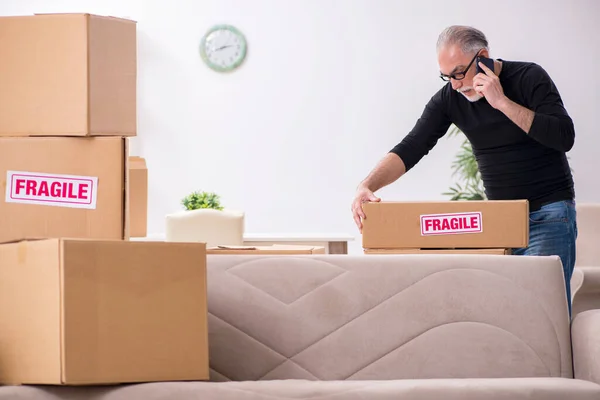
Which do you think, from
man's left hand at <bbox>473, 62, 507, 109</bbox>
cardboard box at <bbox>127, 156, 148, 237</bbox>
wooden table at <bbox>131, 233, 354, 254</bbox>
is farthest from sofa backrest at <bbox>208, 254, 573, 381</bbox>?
wooden table at <bbox>131, 233, 354, 254</bbox>

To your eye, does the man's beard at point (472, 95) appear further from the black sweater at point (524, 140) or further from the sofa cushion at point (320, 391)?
the sofa cushion at point (320, 391)

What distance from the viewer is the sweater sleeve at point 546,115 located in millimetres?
2201

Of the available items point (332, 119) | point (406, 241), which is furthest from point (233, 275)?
point (332, 119)

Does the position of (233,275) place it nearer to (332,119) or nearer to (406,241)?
(406,241)

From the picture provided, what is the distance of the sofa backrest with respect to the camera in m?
1.65

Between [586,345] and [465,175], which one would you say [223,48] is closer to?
[465,175]

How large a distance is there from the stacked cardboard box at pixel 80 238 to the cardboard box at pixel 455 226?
2.21 ft

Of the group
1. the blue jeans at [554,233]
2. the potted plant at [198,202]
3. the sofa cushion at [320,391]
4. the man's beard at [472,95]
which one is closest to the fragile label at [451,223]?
the blue jeans at [554,233]

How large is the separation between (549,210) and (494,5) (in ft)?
12.4

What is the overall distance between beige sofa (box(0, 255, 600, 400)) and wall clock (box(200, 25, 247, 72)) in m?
4.17

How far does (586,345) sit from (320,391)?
0.58m

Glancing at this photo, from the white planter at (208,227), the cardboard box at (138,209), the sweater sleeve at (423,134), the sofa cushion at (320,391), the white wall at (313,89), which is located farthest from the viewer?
the white wall at (313,89)

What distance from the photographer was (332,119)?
5.77 meters

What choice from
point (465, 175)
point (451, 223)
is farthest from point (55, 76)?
point (465, 175)
